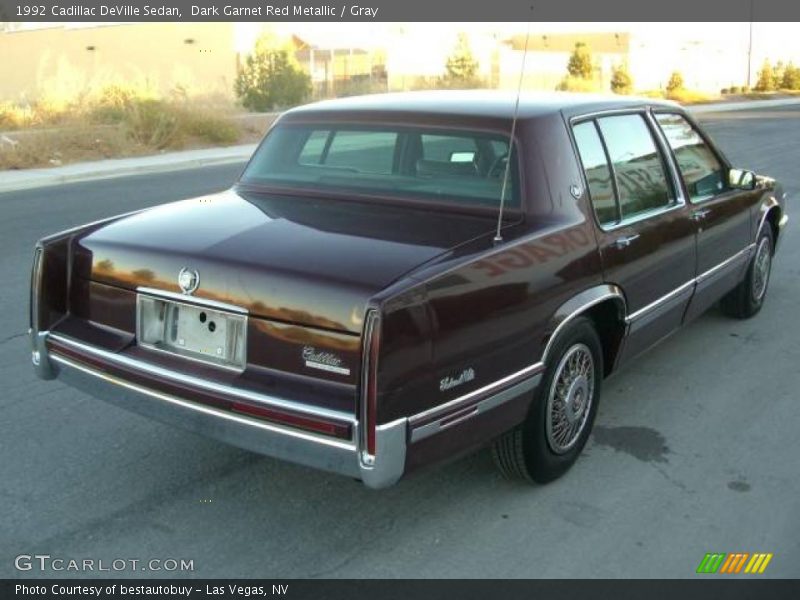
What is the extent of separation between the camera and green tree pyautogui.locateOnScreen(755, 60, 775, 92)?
199ft

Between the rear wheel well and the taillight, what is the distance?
1.50 m

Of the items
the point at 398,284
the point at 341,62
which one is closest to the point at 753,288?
the point at 398,284

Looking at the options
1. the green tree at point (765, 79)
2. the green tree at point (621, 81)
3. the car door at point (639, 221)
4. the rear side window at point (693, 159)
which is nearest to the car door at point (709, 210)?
the rear side window at point (693, 159)

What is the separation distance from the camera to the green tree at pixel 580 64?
155ft

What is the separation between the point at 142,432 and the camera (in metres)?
4.41

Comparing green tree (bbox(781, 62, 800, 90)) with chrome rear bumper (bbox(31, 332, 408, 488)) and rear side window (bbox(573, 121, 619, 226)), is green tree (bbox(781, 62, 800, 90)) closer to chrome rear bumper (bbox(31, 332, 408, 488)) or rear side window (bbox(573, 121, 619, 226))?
rear side window (bbox(573, 121, 619, 226))

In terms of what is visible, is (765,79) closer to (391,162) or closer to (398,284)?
(391,162)

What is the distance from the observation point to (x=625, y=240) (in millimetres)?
4242

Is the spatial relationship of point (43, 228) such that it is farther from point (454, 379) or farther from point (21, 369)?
point (454, 379)

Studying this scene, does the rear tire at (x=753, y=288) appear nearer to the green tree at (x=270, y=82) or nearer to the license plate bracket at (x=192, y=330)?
the license plate bracket at (x=192, y=330)

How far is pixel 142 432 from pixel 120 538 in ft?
3.46

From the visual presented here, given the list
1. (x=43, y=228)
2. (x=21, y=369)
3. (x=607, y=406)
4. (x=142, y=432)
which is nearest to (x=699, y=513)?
(x=607, y=406)

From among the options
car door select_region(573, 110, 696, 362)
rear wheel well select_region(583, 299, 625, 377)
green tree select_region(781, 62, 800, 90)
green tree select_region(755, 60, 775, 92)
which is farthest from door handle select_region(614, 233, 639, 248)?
green tree select_region(781, 62, 800, 90)

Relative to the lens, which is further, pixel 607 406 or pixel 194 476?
pixel 607 406
